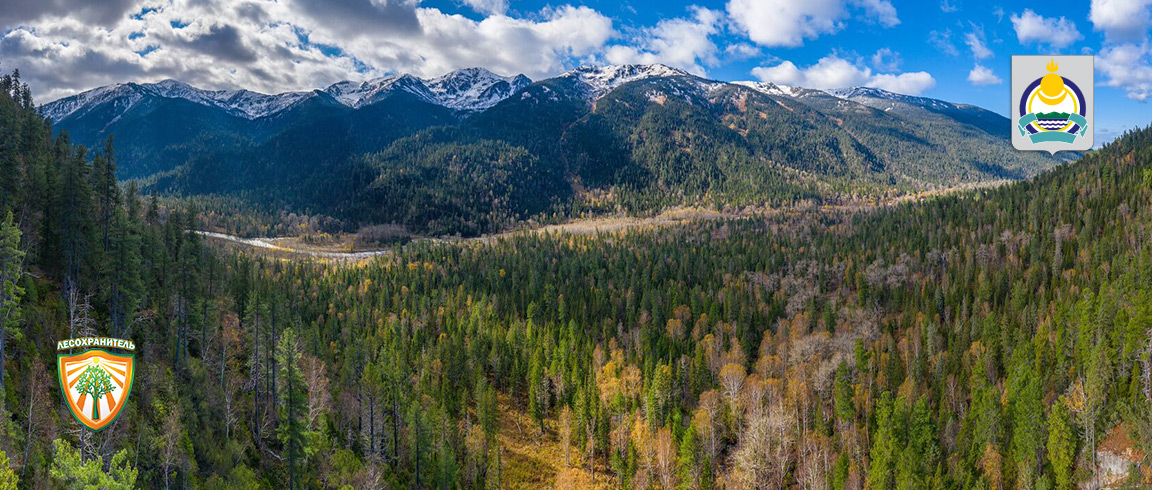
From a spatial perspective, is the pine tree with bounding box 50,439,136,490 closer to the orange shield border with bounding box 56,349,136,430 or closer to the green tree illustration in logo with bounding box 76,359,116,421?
the orange shield border with bounding box 56,349,136,430

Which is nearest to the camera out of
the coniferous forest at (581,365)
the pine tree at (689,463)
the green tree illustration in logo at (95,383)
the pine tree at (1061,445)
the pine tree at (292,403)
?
the green tree illustration in logo at (95,383)

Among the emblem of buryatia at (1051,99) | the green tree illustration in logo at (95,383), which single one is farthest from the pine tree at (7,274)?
the emblem of buryatia at (1051,99)

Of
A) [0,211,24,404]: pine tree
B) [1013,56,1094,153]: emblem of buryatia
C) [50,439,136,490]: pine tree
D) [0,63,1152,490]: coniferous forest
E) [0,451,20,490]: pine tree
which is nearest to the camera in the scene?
[0,451,20,490]: pine tree

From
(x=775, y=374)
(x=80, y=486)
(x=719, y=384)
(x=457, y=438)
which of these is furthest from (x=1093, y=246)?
(x=80, y=486)

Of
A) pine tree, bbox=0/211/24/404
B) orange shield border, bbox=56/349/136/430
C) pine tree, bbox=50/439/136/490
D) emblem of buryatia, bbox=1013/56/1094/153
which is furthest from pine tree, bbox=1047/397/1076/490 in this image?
pine tree, bbox=0/211/24/404

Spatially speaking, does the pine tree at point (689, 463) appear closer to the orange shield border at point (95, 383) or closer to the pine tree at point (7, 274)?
the orange shield border at point (95, 383)
